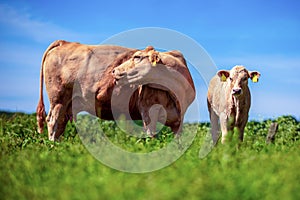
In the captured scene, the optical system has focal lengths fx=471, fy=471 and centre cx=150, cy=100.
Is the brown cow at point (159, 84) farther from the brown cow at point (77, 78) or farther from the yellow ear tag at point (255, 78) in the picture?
the yellow ear tag at point (255, 78)

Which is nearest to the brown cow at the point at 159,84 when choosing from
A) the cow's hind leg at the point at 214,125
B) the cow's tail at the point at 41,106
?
the cow's hind leg at the point at 214,125

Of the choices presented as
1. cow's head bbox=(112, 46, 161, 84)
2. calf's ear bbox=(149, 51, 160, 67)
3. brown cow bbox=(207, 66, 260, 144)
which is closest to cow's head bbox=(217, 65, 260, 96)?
brown cow bbox=(207, 66, 260, 144)

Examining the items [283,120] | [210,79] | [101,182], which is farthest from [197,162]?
[283,120]

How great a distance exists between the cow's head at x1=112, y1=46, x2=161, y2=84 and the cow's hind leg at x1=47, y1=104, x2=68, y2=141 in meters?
1.98

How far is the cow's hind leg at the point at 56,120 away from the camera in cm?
1262

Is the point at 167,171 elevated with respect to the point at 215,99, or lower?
lower

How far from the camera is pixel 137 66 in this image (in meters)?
11.5

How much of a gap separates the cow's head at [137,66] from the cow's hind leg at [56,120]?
1980mm

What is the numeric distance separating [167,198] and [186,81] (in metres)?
7.09

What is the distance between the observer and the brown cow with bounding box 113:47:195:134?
11.5 meters

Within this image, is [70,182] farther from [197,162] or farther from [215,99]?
[215,99]

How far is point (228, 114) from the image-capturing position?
1047 centimetres

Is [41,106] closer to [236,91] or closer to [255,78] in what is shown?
[236,91]

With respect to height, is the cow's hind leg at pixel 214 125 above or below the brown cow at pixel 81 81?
below
